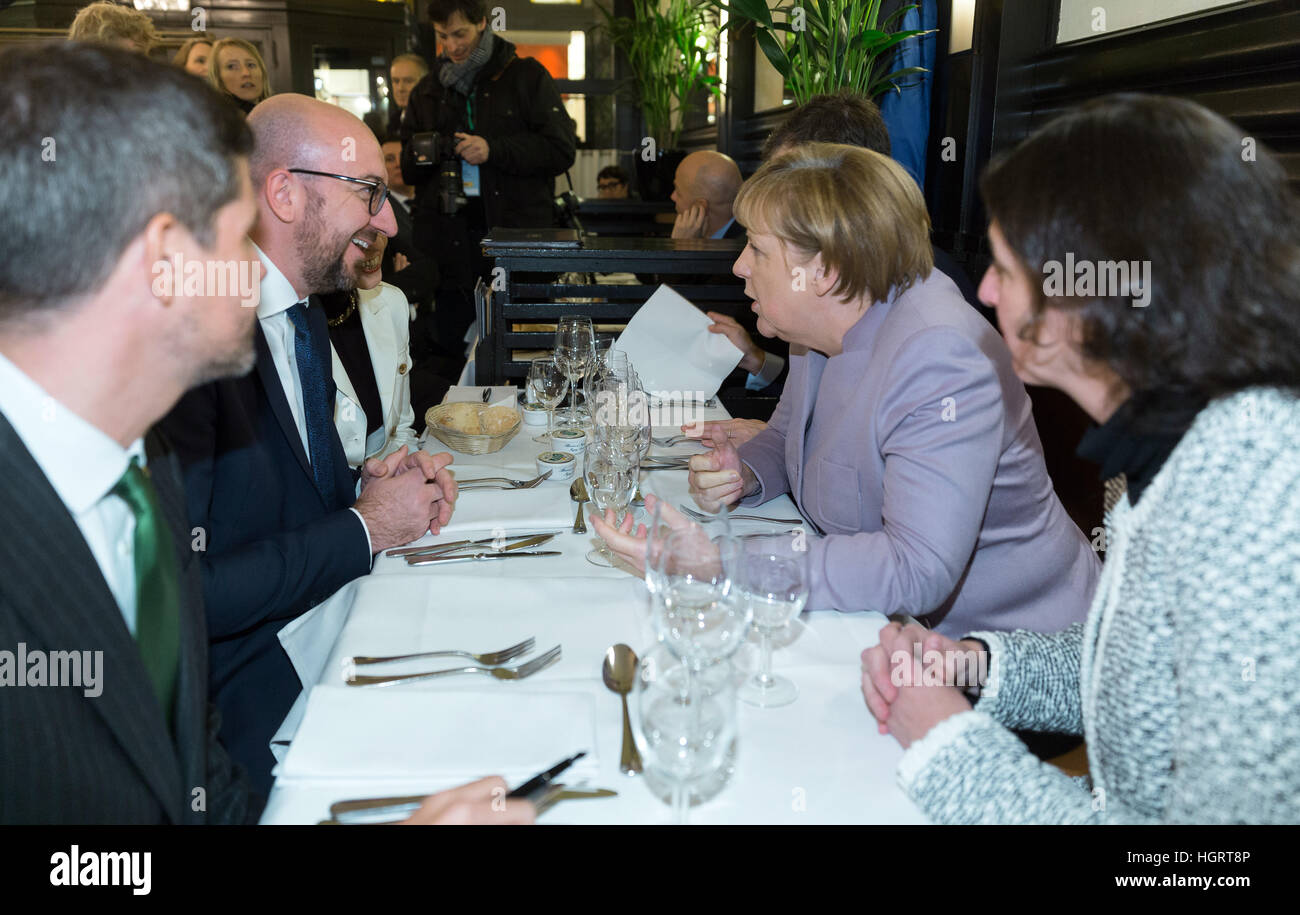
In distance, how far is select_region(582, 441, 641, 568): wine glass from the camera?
166cm

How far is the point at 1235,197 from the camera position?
93cm

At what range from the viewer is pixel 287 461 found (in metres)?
1.77

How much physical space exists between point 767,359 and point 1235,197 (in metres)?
2.24

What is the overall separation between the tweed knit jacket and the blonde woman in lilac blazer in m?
0.37

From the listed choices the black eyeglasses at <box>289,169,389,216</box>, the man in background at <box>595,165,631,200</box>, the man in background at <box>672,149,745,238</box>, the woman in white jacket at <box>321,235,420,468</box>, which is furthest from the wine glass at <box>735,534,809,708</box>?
the man in background at <box>595,165,631,200</box>

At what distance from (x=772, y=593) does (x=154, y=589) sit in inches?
29.0

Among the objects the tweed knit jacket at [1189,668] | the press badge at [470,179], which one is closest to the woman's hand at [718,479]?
the tweed knit jacket at [1189,668]

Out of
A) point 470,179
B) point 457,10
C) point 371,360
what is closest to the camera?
point 371,360

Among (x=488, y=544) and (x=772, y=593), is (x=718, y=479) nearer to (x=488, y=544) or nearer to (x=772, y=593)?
(x=488, y=544)

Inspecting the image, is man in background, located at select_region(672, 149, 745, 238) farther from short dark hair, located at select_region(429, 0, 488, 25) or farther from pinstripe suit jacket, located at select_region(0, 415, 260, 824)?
pinstripe suit jacket, located at select_region(0, 415, 260, 824)

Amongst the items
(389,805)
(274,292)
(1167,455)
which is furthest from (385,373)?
(1167,455)

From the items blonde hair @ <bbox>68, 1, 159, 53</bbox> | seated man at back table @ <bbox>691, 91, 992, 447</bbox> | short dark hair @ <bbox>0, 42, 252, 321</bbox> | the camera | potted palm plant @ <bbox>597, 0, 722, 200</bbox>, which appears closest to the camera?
short dark hair @ <bbox>0, 42, 252, 321</bbox>

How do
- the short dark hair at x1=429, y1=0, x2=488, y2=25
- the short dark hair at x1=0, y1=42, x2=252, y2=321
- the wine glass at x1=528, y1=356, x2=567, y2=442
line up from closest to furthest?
the short dark hair at x1=0, y1=42, x2=252, y2=321 < the wine glass at x1=528, y1=356, x2=567, y2=442 < the short dark hair at x1=429, y1=0, x2=488, y2=25
